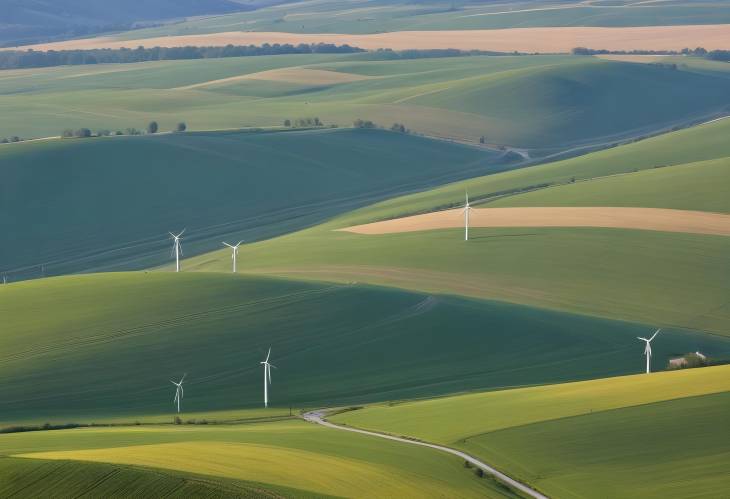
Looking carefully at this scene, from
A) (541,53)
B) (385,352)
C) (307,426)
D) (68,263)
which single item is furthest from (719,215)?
(541,53)

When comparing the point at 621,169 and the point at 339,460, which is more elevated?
the point at 621,169

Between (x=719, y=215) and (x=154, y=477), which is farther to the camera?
(x=719, y=215)

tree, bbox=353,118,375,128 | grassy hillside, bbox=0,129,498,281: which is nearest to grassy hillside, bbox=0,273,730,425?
grassy hillside, bbox=0,129,498,281

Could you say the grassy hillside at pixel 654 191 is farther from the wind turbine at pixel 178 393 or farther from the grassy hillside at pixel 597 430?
the grassy hillside at pixel 597 430

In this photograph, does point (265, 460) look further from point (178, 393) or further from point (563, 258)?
point (563, 258)

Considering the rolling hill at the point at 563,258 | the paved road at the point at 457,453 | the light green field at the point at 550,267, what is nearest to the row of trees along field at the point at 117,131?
the rolling hill at the point at 563,258

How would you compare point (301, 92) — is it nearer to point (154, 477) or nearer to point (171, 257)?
point (171, 257)
